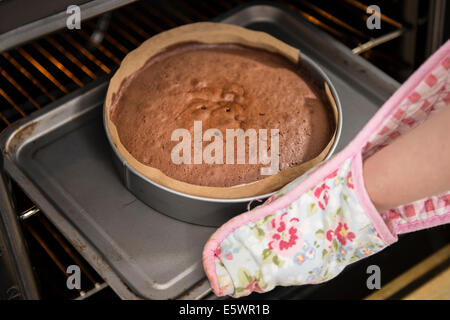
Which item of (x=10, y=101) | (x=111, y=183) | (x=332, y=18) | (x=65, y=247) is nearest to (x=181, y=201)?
(x=111, y=183)

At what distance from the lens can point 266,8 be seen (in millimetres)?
1205

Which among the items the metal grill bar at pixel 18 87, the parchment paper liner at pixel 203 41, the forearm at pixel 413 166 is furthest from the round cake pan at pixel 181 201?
the metal grill bar at pixel 18 87

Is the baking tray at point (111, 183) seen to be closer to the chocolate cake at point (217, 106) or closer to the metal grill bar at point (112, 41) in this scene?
the chocolate cake at point (217, 106)

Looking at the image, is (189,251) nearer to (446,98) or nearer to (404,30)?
(446,98)

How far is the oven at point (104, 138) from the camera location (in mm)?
829

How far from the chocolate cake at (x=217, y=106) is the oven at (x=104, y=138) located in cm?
9

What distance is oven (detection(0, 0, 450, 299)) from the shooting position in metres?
0.83

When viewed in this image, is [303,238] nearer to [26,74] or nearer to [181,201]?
[181,201]

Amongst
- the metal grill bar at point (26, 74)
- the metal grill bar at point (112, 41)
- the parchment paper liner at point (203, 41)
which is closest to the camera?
the parchment paper liner at point (203, 41)

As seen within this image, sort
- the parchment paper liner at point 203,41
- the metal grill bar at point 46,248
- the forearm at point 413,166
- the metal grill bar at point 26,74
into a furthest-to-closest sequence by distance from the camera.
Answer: the metal grill bar at point 26,74
the metal grill bar at point 46,248
the parchment paper liner at point 203,41
the forearm at point 413,166

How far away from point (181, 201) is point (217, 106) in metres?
0.19

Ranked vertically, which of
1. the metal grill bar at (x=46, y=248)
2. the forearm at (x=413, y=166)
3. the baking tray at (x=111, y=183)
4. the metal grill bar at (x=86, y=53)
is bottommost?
the metal grill bar at (x=46, y=248)

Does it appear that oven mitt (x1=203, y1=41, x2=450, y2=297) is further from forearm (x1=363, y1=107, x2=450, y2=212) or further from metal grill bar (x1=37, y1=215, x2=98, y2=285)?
metal grill bar (x1=37, y1=215, x2=98, y2=285)
